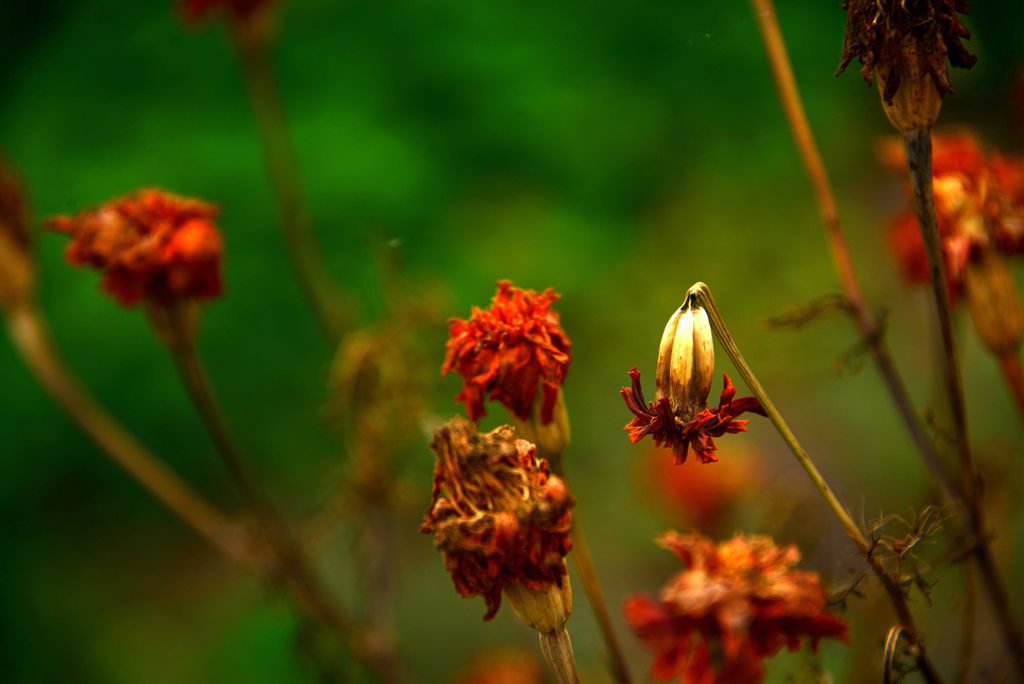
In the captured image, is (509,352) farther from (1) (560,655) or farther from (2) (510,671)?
(2) (510,671)

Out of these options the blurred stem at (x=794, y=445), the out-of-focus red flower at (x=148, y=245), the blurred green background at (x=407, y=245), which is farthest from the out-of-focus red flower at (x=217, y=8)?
the blurred stem at (x=794, y=445)

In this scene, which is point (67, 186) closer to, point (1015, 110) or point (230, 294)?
point (230, 294)

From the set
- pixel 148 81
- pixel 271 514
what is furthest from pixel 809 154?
pixel 148 81

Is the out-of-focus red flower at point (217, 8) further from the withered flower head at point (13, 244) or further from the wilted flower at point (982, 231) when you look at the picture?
the wilted flower at point (982, 231)

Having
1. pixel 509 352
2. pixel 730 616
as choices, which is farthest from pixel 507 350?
pixel 730 616

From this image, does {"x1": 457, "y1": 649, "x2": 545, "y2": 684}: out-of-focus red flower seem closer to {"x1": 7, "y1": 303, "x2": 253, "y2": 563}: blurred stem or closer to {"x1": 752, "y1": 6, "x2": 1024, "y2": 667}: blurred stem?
{"x1": 7, "y1": 303, "x2": 253, "y2": 563}: blurred stem

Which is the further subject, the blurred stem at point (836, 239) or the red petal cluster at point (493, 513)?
the blurred stem at point (836, 239)

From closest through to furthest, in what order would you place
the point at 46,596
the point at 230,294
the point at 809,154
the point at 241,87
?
the point at 809,154 < the point at 46,596 < the point at 230,294 < the point at 241,87
